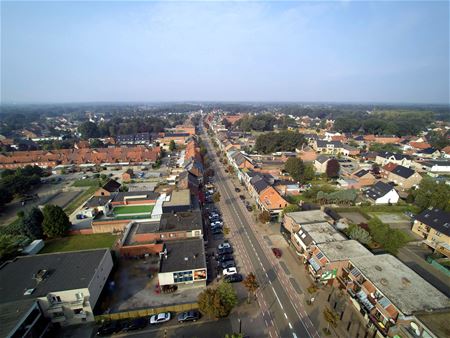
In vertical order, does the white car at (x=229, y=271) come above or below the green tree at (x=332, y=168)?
below

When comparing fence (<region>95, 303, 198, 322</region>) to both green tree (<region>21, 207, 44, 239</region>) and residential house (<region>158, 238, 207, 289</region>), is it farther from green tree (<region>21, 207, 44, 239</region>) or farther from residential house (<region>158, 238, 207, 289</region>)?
green tree (<region>21, 207, 44, 239</region>)

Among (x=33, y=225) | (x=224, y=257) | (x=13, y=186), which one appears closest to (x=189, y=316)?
(x=224, y=257)

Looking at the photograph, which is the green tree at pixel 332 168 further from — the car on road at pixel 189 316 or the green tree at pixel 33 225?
the green tree at pixel 33 225

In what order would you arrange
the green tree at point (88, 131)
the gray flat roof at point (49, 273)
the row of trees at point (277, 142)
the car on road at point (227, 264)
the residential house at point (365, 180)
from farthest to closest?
the green tree at point (88, 131) < the row of trees at point (277, 142) < the residential house at point (365, 180) < the car on road at point (227, 264) < the gray flat roof at point (49, 273)

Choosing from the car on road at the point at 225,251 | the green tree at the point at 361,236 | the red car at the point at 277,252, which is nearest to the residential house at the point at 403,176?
the green tree at the point at 361,236

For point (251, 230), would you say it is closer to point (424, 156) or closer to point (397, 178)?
point (397, 178)

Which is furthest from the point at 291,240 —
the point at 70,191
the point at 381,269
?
the point at 70,191

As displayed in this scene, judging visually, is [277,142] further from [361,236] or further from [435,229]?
[361,236]
